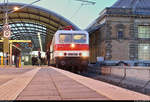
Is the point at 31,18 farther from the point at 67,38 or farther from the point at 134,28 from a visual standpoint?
the point at 67,38

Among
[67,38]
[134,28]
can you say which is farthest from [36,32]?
[67,38]

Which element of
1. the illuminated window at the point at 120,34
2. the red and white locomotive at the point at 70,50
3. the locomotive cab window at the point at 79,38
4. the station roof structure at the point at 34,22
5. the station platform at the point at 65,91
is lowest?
the station platform at the point at 65,91

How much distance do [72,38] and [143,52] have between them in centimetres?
2681

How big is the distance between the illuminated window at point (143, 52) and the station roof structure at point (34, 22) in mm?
15118

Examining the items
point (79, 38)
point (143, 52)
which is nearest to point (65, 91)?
point (79, 38)

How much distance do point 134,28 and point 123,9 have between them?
4080 mm

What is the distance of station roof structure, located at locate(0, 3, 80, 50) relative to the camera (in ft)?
176

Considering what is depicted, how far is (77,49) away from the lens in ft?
73.8

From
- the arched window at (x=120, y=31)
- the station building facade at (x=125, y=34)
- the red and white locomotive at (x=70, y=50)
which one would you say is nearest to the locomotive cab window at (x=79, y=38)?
the red and white locomotive at (x=70, y=50)

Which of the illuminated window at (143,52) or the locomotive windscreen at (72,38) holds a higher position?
the locomotive windscreen at (72,38)

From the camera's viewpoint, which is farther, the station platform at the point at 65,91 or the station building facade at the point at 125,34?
the station building facade at the point at 125,34

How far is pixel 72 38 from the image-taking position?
23016 millimetres

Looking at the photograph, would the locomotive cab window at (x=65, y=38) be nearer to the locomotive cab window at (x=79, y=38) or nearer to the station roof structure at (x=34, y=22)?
the locomotive cab window at (x=79, y=38)

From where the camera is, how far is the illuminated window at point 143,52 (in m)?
46.3
